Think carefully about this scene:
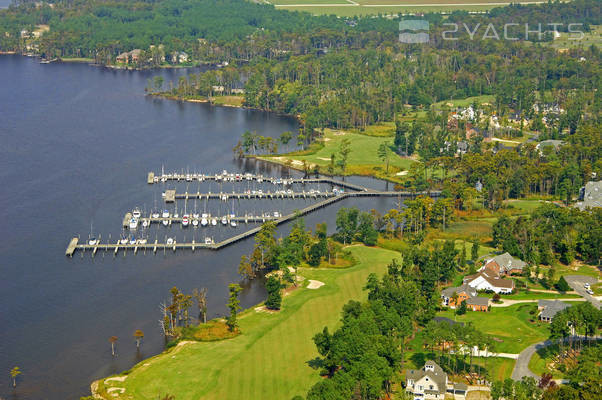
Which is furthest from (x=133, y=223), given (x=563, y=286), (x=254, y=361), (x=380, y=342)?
(x=563, y=286)

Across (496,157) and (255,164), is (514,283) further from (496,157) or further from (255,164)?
(255,164)

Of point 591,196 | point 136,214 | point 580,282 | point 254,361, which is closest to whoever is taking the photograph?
point 254,361

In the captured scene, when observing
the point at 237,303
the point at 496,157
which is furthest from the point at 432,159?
the point at 237,303

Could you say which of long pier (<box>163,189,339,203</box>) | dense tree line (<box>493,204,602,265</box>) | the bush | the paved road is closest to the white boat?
long pier (<box>163,189,339,203</box>)

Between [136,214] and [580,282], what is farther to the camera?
[136,214]

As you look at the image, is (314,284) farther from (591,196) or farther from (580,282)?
(591,196)

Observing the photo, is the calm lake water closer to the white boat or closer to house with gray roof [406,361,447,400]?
the white boat

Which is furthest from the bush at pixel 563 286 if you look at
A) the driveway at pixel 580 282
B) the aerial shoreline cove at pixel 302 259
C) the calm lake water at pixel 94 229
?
the calm lake water at pixel 94 229
